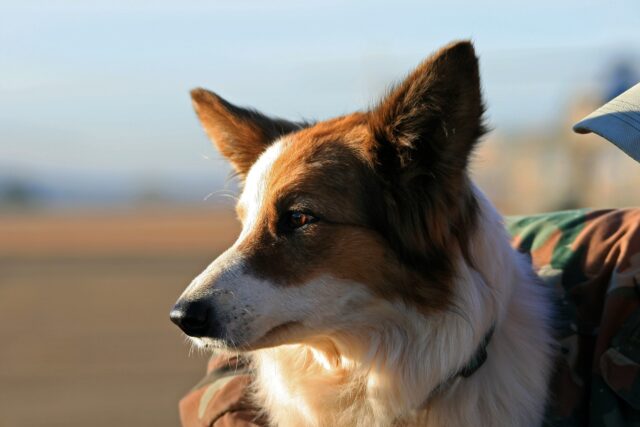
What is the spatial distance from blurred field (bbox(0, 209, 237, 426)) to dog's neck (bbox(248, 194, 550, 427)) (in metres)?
1.53

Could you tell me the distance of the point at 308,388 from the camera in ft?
13.6

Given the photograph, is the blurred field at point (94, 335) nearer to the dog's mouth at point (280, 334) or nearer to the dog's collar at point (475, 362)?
the dog's mouth at point (280, 334)

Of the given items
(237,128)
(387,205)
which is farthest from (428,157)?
(237,128)

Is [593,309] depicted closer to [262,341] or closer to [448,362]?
[448,362]

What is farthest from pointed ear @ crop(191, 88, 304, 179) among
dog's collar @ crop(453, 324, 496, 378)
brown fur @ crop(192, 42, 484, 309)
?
dog's collar @ crop(453, 324, 496, 378)

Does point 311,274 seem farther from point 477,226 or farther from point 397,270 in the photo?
point 477,226

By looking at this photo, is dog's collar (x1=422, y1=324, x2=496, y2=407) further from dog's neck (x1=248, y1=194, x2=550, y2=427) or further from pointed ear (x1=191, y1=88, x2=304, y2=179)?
pointed ear (x1=191, y1=88, x2=304, y2=179)

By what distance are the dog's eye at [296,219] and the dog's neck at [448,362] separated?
0.49 m

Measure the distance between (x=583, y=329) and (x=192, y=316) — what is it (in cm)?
161

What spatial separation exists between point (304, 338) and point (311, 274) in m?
0.26

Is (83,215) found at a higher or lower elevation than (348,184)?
lower

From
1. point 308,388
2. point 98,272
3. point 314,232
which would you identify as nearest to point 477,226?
point 314,232

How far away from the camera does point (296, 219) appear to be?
4.00 meters

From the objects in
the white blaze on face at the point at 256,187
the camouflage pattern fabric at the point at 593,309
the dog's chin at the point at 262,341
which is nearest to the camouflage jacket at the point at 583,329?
the camouflage pattern fabric at the point at 593,309
